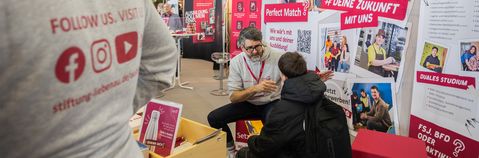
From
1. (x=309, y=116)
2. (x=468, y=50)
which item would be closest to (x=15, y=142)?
Result: (x=309, y=116)

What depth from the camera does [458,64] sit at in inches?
83.7

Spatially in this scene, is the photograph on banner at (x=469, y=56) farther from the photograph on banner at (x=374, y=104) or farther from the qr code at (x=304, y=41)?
the qr code at (x=304, y=41)

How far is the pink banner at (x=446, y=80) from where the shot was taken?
2.09m

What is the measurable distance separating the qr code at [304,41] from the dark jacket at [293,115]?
127cm

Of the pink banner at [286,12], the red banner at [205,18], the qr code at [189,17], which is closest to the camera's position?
the pink banner at [286,12]

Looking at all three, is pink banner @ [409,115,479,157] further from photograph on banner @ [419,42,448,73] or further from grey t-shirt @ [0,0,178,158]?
grey t-shirt @ [0,0,178,158]

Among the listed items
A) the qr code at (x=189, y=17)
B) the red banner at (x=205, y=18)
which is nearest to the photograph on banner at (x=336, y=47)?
the red banner at (x=205, y=18)

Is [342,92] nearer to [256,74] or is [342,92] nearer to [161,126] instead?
[256,74]

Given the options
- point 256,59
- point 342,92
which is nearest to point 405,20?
point 342,92

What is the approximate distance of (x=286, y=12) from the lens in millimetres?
3223

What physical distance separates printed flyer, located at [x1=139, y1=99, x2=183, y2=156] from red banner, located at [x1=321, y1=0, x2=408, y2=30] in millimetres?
1613

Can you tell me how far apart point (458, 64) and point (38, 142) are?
2.22m

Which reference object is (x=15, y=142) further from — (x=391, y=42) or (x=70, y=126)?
(x=391, y=42)

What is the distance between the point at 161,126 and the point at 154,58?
0.87m
